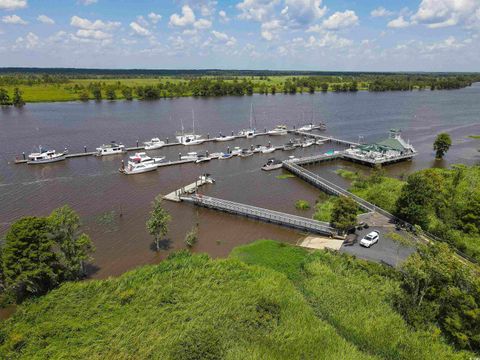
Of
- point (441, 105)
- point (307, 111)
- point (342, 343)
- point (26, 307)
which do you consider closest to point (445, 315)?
point (342, 343)

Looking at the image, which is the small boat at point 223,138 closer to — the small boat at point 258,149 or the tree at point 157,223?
the small boat at point 258,149

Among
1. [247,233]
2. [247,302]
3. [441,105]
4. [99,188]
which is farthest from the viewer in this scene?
[441,105]

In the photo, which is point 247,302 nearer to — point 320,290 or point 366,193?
point 320,290

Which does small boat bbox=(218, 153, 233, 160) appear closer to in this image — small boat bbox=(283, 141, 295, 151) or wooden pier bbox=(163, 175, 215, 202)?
wooden pier bbox=(163, 175, 215, 202)

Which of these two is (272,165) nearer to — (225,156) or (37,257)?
(225,156)

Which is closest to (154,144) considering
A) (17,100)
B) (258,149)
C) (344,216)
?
(258,149)

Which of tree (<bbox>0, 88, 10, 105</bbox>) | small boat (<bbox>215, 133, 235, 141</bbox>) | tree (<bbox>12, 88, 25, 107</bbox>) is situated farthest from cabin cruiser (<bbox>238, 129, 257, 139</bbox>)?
tree (<bbox>0, 88, 10, 105</bbox>)

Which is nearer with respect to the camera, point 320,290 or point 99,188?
point 320,290
